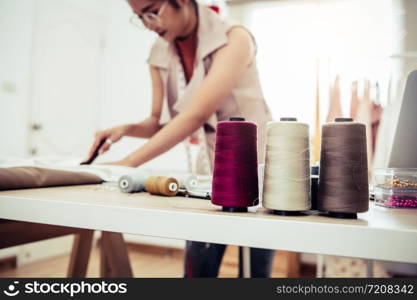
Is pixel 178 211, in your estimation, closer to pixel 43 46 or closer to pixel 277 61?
pixel 277 61

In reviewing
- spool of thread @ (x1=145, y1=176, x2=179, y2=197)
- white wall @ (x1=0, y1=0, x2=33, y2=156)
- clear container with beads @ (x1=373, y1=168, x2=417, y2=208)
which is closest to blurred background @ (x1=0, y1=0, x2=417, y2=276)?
white wall @ (x1=0, y1=0, x2=33, y2=156)

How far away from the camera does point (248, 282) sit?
66cm

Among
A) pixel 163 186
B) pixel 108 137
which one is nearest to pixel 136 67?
pixel 108 137

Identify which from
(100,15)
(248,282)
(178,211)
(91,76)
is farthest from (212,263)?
(100,15)

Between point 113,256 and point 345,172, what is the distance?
0.97 meters

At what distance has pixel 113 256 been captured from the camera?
1.29 meters

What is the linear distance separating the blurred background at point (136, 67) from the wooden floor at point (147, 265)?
7 cm

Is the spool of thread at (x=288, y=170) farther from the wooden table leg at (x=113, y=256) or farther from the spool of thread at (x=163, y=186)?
the wooden table leg at (x=113, y=256)

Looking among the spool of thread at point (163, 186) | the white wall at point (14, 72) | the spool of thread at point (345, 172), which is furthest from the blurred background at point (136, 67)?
the spool of thread at point (163, 186)

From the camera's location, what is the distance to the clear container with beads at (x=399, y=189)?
73 centimetres

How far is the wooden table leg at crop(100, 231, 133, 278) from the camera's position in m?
1.29

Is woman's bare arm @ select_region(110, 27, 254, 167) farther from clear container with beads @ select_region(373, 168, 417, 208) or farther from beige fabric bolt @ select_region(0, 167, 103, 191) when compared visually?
clear container with beads @ select_region(373, 168, 417, 208)

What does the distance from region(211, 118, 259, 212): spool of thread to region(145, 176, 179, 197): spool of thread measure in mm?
237

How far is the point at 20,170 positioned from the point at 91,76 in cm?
186
